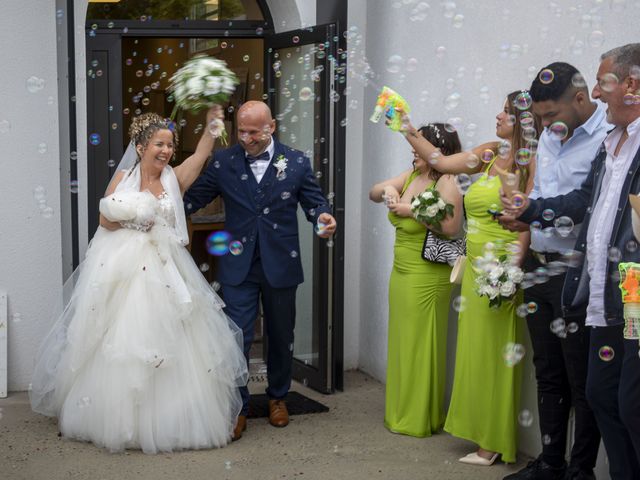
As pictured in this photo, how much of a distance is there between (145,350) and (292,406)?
1.42 meters

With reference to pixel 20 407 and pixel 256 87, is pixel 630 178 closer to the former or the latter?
pixel 20 407

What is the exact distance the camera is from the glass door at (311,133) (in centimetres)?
637

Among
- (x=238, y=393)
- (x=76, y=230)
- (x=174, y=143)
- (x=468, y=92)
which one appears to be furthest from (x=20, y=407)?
(x=468, y=92)

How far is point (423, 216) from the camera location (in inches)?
206

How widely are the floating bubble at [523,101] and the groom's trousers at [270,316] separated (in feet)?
5.99

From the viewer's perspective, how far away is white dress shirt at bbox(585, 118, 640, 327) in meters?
3.73

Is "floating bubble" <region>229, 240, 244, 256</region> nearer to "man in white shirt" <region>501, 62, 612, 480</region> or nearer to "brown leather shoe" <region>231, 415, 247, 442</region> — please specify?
"brown leather shoe" <region>231, 415, 247, 442</region>

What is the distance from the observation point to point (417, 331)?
5.56 meters

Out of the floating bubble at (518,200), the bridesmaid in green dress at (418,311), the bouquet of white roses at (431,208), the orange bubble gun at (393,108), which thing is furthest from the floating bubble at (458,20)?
the floating bubble at (518,200)

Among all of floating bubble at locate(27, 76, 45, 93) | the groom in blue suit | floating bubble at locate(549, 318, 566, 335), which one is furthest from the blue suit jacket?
floating bubble at locate(549, 318, 566, 335)

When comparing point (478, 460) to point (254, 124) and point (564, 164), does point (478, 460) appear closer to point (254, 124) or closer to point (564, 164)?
point (564, 164)

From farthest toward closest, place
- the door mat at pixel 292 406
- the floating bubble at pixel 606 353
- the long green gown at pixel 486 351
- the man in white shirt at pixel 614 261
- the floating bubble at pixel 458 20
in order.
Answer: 1. the door mat at pixel 292 406
2. the floating bubble at pixel 458 20
3. the long green gown at pixel 486 351
4. the floating bubble at pixel 606 353
5. the man in white shirt at pixel 614 261

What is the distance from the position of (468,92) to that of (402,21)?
107 centimetres

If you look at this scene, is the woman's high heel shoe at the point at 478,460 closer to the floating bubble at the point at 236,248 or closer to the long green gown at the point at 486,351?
the long green gown at the point at 486,351
